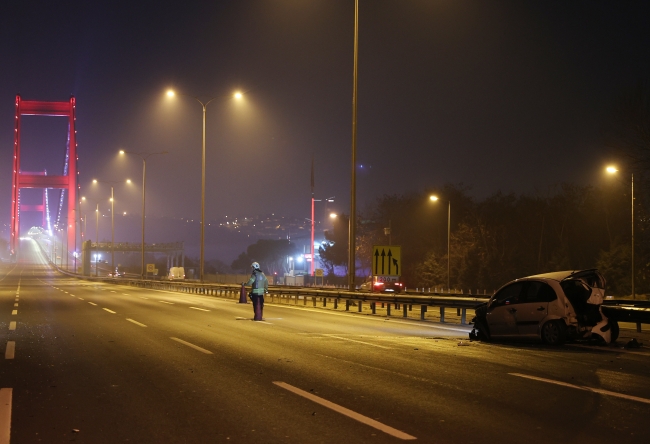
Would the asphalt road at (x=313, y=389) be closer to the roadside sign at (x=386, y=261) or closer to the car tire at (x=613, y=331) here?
the car tire at (x=613, y=331)

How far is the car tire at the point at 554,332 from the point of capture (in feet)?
46.3

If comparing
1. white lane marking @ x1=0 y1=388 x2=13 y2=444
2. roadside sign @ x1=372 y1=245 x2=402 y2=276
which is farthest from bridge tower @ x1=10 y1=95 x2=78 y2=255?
white lane marking @ x1=0 y1=388 x2=13 y2=444

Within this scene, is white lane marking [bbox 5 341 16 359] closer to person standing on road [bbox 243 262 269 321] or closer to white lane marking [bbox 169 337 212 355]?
white lane marking [bbox 169 337 212 355]

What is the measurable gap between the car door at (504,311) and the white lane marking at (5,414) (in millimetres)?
9519

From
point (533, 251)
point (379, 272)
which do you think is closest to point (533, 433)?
point (379, 272)

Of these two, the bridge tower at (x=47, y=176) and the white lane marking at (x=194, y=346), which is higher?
the bridge tower at (x=47, y=176)

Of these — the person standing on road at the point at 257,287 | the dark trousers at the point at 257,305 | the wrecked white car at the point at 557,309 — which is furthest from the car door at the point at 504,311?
the dark trousers at the point at 257,305

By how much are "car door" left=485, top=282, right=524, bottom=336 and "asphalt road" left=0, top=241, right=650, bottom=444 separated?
1.29ft

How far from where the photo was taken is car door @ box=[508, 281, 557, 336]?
1435 cm

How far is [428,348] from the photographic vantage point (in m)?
14.1

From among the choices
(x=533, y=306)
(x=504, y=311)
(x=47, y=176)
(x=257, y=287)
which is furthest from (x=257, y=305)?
(x=47, y=176)

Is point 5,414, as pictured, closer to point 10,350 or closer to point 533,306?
point 10,350

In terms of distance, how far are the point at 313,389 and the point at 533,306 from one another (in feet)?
22.1

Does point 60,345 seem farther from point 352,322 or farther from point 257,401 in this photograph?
point 352,322
